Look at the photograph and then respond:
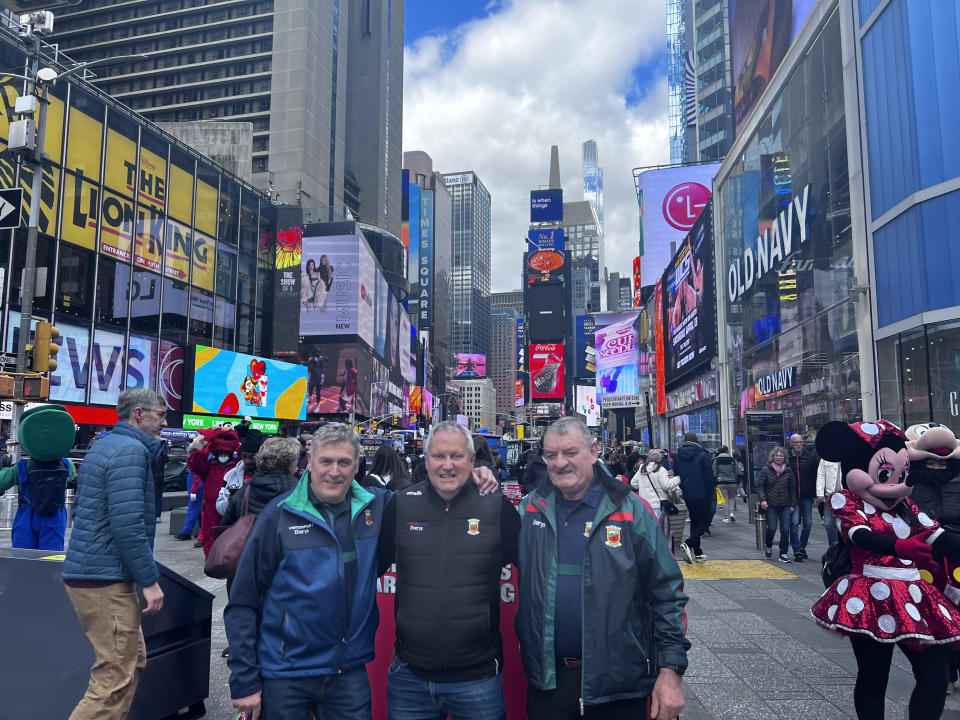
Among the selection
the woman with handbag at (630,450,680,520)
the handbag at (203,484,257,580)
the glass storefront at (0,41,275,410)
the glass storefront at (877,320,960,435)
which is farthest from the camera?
the glass storefront at (0,41,275,410)

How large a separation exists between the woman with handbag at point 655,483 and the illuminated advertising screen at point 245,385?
37.1 metres

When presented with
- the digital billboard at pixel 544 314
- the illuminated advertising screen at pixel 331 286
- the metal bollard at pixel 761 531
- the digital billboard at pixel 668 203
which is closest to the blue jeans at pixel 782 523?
the metal bollard at pixel 761 531

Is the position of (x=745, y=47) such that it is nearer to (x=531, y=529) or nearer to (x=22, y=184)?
(x=22, y=184)

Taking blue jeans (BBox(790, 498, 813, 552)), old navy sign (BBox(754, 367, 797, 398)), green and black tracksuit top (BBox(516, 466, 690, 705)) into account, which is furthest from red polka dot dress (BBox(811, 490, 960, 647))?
old navy sign (BBox(754, 367, 797, 398))

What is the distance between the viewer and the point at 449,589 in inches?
117

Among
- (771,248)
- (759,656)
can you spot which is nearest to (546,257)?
(771,248)

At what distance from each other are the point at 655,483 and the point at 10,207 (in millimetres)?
10889

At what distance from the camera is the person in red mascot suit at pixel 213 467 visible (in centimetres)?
847

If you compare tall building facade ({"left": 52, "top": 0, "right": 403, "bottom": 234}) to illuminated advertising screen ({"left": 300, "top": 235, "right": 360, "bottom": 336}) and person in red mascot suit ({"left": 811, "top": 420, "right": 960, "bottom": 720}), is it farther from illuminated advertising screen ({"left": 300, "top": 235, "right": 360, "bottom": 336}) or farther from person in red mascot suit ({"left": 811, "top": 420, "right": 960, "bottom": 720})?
person in red mascot suit ({"left": 811, "top": 420, "right": 960, "bottom": 720})

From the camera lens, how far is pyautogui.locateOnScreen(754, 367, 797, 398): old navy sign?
22.0 meters

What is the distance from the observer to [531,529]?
3064 mm

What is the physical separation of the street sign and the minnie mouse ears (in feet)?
38.0

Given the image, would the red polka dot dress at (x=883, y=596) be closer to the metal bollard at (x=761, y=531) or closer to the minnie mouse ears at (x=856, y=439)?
the minnie mouse ears at (x=856, y=439)

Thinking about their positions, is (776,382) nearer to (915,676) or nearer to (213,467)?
(213,467)
